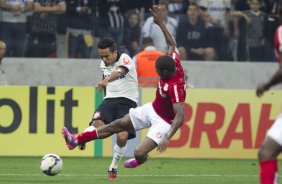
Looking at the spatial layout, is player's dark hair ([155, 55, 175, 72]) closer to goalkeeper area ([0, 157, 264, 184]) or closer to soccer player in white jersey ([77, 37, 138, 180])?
soccer player in white jersey ([77, 37, 138, 180])

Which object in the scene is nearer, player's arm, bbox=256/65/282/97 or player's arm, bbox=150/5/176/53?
player's arm, bbox=256/65/282/97

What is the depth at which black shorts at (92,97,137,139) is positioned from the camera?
46.9ft

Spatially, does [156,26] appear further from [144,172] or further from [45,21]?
[144,172]

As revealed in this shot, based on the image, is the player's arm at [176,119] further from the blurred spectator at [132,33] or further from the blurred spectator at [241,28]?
the blurred spectator at [241,28]

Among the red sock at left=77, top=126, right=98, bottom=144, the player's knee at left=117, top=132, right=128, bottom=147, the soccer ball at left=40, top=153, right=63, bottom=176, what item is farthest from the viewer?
the player's knee at left=117, top=132, right=128, bottom=147

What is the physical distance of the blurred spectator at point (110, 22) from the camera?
20.2 meters

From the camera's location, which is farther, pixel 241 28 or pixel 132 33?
pixel 241 28

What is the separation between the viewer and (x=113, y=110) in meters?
14.4

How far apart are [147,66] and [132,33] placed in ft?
5.05

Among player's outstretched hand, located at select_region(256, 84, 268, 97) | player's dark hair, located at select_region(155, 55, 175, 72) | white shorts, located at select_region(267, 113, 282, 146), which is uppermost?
player's outstretched hand, located at select_region(256, 84, 268, 97)

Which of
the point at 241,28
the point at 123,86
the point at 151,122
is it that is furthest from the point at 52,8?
the point at 151,122

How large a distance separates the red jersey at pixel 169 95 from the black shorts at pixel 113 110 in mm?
1482

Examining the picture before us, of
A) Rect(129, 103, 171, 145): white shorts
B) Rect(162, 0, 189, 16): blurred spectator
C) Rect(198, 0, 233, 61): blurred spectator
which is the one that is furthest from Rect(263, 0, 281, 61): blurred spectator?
Rect(129, 103, 171, 145): white shorts

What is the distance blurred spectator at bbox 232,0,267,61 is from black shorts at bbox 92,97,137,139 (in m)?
6.70
